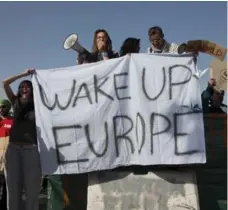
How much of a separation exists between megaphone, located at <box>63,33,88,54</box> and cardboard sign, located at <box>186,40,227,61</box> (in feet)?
4.57

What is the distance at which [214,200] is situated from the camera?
5.38m

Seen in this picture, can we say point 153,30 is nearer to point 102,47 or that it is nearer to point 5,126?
point 102,47

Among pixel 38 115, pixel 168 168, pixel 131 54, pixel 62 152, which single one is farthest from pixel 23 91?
pixel 168 168

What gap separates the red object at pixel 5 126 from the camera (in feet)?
19.1

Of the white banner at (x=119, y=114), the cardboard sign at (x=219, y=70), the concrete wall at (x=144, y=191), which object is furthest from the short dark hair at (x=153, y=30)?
the concrete wall at (x=144, y=191)

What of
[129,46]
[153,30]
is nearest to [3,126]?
[129,46]

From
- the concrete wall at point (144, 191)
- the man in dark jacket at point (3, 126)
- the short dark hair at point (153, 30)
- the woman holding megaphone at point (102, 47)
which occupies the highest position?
the short dark hair at point (153, 30)

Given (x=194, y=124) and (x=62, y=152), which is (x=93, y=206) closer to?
(x=62, y=152)

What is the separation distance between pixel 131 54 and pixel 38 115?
1388 millimetres

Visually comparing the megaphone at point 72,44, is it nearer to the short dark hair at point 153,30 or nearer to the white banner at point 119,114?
the white banner at point 119,114

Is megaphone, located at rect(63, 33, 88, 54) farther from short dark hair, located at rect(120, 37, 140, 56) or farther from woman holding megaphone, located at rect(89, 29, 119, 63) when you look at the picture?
short dark hair, located at rect(120, 37, 140, 56)

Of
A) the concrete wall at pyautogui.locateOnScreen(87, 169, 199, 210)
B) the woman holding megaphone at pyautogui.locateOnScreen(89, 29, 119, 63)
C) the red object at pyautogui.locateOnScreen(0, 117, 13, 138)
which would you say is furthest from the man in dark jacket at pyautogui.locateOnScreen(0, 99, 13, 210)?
the woman holding megaphone at pyautogui.locateOnScreen(89, 29, 119, 63)

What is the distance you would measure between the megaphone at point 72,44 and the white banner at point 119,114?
0.98 ft

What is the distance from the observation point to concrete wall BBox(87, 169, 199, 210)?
17.0ft
